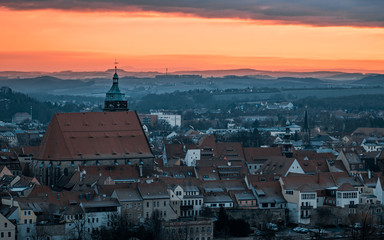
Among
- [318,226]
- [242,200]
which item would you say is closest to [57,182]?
[242,200]

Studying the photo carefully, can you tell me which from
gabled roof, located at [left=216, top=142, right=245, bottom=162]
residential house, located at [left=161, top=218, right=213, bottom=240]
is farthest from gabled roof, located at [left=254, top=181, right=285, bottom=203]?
gabled roof, located at [left=216, top=142, right=245, bottom=162]

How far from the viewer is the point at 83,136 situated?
366ft

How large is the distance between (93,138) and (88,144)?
1106 millimetres

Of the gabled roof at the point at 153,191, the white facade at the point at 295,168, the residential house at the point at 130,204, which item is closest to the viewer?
the residential house at the point at 130,204

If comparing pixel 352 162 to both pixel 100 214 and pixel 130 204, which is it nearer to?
pixel 130 204

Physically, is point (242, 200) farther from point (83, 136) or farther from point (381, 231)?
point (83, 136)

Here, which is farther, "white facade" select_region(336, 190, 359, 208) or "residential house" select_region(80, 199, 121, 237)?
"white facade" select_region(336, 190, 359, 208)

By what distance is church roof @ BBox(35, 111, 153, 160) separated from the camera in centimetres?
10962

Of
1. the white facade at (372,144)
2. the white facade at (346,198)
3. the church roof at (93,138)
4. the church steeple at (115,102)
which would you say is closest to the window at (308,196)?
the white facade at (346,198)

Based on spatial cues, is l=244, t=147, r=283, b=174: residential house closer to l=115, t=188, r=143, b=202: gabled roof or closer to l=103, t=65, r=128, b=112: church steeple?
l=103, t=65, r=128, b=112: church steeple

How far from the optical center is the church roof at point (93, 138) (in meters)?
110

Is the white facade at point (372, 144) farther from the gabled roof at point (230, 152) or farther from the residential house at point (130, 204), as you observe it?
the residential house at point (130, 204)

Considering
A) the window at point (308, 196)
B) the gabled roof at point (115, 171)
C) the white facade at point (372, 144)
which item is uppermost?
the white facade at point (372, 144)

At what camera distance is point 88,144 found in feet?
365
